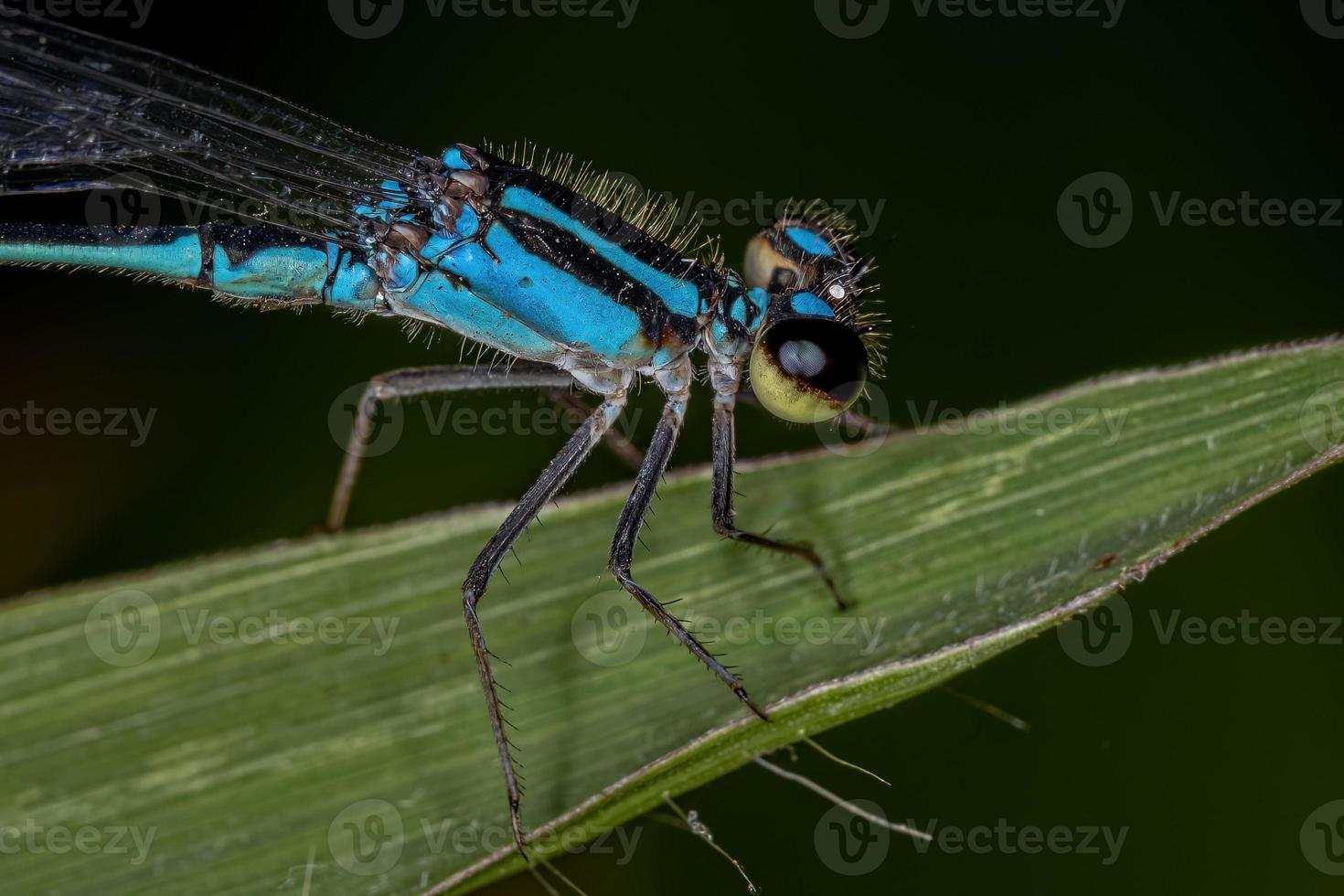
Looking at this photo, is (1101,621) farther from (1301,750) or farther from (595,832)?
(595,832)

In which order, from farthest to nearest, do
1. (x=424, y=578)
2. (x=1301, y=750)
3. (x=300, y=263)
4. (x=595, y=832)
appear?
(x=300, y=263) < (x=424, y=578) < (x=1301, y=750) < (x=595, y=832)

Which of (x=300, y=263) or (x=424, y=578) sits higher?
(x=300, y=263)

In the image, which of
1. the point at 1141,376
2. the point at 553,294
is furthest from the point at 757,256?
the point at 1141,376
